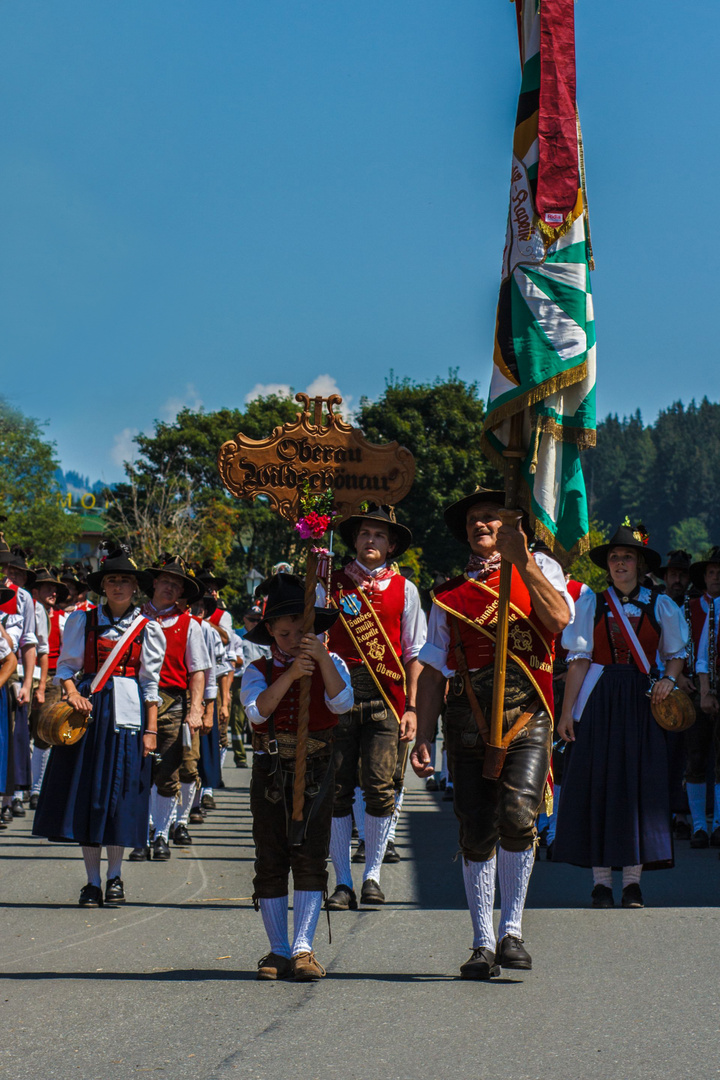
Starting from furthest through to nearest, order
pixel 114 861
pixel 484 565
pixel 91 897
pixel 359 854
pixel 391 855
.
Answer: pixel 359 854, pixel 391 855, pixel 114 861, pixel 91 897, pixel 484 565

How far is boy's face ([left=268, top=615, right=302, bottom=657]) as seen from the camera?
6.45m

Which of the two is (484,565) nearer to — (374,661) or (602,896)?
(374,661)

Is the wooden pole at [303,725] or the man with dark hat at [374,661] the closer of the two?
the wooden pole at [303,725]

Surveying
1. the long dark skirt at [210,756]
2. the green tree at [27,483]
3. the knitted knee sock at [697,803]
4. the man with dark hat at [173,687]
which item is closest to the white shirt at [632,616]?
the man with dark hat at [173,687]

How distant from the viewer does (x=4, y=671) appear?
10406mm

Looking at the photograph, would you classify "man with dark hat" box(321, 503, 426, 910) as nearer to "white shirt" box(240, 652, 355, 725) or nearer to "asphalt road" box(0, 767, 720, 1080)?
"asphalt road" box(0, 767, 720, 1080)

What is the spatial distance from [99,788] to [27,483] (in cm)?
5038

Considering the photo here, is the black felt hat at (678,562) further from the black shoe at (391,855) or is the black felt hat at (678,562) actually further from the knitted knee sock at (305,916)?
the knitted knee sock at (305,916)

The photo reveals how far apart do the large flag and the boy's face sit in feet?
4.26

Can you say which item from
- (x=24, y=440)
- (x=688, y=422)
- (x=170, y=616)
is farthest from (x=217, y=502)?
(x=688, y=422)

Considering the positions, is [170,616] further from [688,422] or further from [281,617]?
[688,422]

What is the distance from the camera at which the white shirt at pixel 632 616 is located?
8438 mm

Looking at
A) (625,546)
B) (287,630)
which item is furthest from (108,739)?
(625,546)

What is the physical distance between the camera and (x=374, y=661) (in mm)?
9141
